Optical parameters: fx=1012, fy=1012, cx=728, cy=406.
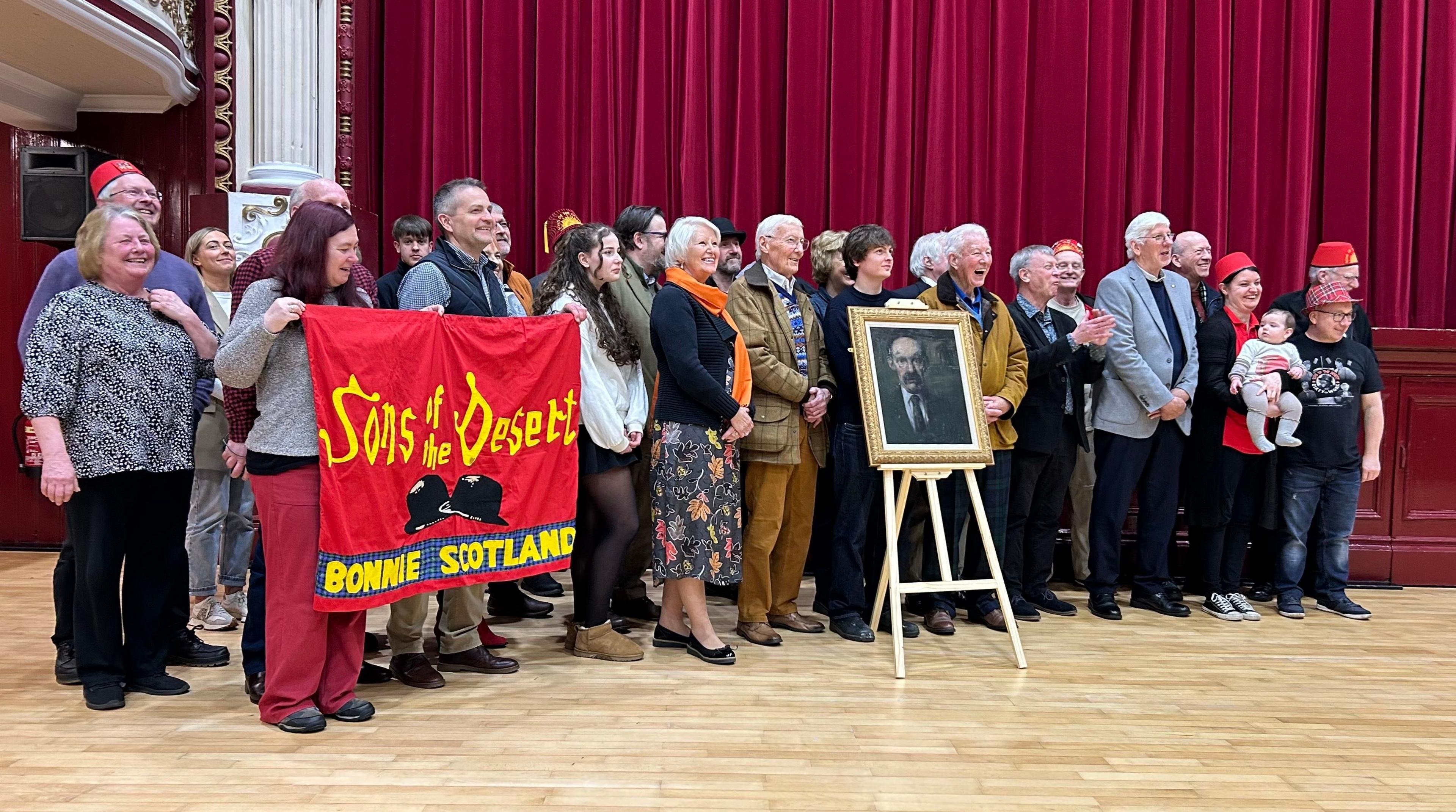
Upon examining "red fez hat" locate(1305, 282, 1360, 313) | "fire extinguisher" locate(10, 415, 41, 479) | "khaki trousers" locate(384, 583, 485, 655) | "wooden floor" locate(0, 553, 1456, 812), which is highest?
"red fez hat" locate(1305, 282, 1360, 313)

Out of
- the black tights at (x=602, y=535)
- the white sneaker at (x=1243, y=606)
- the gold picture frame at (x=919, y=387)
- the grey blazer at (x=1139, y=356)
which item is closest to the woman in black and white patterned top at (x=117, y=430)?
the black tights at (x=602, y=535)

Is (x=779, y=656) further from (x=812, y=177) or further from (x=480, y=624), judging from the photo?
(x=812, y=177)

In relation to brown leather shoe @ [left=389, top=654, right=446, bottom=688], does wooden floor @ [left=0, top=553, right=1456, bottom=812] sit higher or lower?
lower

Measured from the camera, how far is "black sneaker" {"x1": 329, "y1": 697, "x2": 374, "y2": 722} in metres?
2.74

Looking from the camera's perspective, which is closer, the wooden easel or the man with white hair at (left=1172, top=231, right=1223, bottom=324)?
the wooden easel

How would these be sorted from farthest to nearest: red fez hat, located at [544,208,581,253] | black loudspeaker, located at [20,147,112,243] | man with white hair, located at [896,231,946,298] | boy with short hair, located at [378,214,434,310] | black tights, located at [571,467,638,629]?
red fez hat, located at [544,208,581,253] → black loudspeaker, located at [20,147,112,243] → boy with short hair, located at [378,214,434,310] → man with white hair, located at [896,231,946,298] → black tights, located at [571,467,638,629]

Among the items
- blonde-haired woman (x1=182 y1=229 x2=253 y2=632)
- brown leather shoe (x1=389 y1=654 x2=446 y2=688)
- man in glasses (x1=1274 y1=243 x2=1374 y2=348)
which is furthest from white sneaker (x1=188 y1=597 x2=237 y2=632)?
man in glasses (x1=1274 y1=243 x2=1374 y2=348)

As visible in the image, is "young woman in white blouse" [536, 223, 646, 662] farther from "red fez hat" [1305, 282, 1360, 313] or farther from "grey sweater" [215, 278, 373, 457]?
"red fez hat" [1305, 282, 1360, 313]

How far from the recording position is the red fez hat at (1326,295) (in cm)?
423

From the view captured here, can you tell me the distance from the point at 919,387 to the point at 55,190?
13.2ft

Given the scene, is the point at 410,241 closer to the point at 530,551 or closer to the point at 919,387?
the point at 530,551

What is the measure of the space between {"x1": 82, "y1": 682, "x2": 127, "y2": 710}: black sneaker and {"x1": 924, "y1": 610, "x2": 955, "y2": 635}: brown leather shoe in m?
2.66

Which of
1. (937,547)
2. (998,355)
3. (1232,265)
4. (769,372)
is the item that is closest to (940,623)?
(937,547)

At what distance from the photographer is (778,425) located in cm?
356
